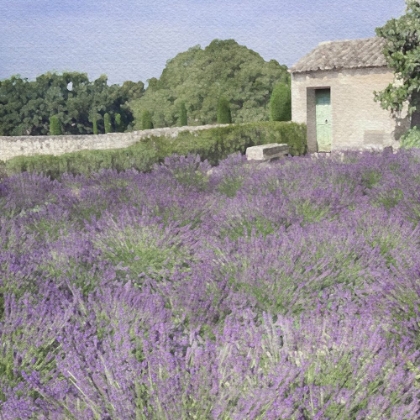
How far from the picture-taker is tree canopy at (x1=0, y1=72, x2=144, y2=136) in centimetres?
4706

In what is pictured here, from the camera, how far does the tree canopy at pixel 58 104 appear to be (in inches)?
1853

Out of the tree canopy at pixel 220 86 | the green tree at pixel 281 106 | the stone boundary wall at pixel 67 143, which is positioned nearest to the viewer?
the green tree at pixel 281 106

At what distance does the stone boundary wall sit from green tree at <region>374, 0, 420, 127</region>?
25.0 feet

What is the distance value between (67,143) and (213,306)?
2053 cm

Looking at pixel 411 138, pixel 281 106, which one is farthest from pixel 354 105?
pixel 281 106

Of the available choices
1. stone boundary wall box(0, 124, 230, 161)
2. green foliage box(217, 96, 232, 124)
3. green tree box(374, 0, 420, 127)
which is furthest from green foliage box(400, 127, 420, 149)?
green foliage box(217, 96, 232, 124)

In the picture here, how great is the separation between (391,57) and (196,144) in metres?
5.18

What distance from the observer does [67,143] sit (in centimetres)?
2267

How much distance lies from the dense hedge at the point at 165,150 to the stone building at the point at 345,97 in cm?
65

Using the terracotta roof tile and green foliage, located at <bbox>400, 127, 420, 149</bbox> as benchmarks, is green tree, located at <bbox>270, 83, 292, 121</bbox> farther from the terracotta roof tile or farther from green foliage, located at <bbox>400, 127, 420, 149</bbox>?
green foliage, located at <bbox>400, 127, 420, 149</bbox>

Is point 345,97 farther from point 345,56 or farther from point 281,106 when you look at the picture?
point 281,106

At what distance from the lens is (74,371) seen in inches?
83.9

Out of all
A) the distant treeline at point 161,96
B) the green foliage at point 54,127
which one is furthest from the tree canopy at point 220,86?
the green foliage at point 54,127

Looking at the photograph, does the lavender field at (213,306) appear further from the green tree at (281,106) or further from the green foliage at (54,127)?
the green foliage at (54,127)
